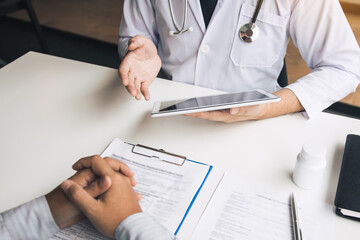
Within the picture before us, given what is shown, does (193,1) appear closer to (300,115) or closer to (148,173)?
(300,115)

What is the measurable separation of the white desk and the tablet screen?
0.09 meters

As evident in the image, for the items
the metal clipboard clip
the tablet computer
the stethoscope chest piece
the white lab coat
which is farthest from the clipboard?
the stethoscope chest piece

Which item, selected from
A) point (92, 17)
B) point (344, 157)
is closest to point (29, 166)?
point (344, 157)

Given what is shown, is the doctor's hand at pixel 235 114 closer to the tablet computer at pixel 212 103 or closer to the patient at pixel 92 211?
the tablet computer at pixel 212 103

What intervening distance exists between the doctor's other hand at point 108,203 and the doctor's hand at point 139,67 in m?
0.30

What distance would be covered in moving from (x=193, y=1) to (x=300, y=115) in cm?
50

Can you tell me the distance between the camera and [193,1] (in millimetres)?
1031

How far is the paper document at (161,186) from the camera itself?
63cm

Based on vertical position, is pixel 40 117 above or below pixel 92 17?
above

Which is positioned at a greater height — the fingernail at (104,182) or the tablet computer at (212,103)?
the tablet computer at (212,103)

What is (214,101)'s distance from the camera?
0.78 metres

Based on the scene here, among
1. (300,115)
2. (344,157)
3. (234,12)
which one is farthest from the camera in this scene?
(234,12)

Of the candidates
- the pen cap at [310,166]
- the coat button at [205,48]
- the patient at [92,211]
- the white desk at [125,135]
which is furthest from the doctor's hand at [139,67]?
the pen cap at [310,166]

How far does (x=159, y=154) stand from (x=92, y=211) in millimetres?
232
